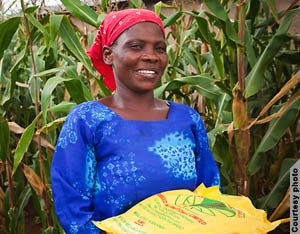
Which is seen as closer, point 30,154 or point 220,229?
point 220,229

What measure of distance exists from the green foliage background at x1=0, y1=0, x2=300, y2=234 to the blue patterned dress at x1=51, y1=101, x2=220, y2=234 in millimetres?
489

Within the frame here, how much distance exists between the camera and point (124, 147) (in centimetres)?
99

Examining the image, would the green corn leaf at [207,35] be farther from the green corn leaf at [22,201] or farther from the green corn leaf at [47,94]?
the green corn leaf at [22,201]

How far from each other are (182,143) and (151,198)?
0.49 ft

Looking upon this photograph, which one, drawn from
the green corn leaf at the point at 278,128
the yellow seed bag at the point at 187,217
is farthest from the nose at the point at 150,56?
the green corn leaf at the point at 278,128

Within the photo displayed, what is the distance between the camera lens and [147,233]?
2.81 feet

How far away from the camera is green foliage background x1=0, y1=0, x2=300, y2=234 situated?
5.00 feet

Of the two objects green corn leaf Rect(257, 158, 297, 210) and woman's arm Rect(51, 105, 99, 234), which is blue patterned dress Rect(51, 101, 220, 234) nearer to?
woman's arm Rect(51, 105, 99, 234)

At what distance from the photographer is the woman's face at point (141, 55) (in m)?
1.00

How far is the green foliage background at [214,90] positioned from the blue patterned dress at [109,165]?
49 cm

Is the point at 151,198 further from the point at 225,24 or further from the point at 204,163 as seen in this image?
the point at 225,24

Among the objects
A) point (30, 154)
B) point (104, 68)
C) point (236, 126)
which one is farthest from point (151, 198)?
point (30, 154)

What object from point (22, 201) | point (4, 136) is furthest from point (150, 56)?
point (22, 201)

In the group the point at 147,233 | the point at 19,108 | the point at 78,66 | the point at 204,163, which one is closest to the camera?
the point at 147,233
